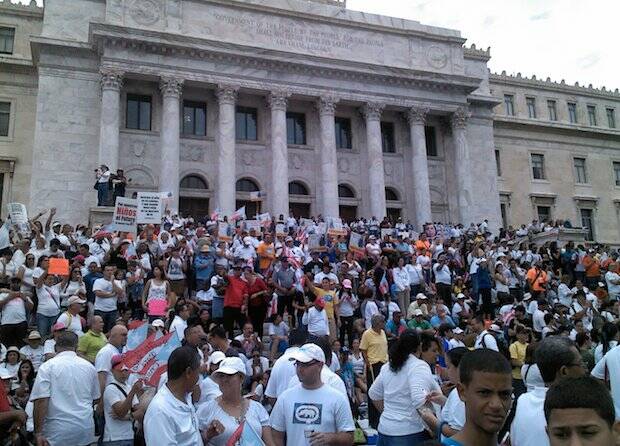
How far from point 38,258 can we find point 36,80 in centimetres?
2173

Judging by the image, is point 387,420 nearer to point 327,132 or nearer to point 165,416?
point 165,416

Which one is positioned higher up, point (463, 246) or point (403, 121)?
point (403, 121)

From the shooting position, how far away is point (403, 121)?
120 feet

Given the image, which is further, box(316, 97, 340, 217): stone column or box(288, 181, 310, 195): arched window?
box(288, 181, 310, 195): arched window

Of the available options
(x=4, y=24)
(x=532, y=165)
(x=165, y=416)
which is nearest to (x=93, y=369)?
(x=165, y=416)

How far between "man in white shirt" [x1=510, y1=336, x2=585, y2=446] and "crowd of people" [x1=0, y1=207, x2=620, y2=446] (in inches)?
0.6

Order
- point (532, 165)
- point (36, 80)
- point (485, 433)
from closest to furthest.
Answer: point (485, 433), point (36, 80), point (532, 165)

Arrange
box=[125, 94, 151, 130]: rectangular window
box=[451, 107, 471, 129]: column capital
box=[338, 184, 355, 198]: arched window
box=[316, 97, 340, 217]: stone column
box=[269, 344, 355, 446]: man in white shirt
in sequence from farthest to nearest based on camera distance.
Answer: box=[451, 107, 471, 129]: column capital < box=[338, 184, 355, 198]: arched window < box=[316, 97, 340, 217]: stone column < box=[125, 94, 151, 130]: rectangular window < box=[269, 344, 355, 446]: man in white shirt

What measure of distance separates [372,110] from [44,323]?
2532 centimetres

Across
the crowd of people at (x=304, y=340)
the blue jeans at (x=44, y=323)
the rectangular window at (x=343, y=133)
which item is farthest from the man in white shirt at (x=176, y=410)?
the rectangular window at (x=343, y=133)

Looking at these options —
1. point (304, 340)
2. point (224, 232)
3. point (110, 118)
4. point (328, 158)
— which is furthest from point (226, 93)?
point (304, 340)

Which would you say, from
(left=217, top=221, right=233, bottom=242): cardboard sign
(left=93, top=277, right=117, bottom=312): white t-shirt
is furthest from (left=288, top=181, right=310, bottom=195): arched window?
(left=93, top=277, right=117, bottom=312): white t-shirt

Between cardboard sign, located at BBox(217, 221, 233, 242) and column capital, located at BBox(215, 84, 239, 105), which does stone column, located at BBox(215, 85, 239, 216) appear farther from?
cardboard sign, located at BBox(217, 221, 233, 242)

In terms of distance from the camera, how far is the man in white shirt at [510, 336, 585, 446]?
410 cm
